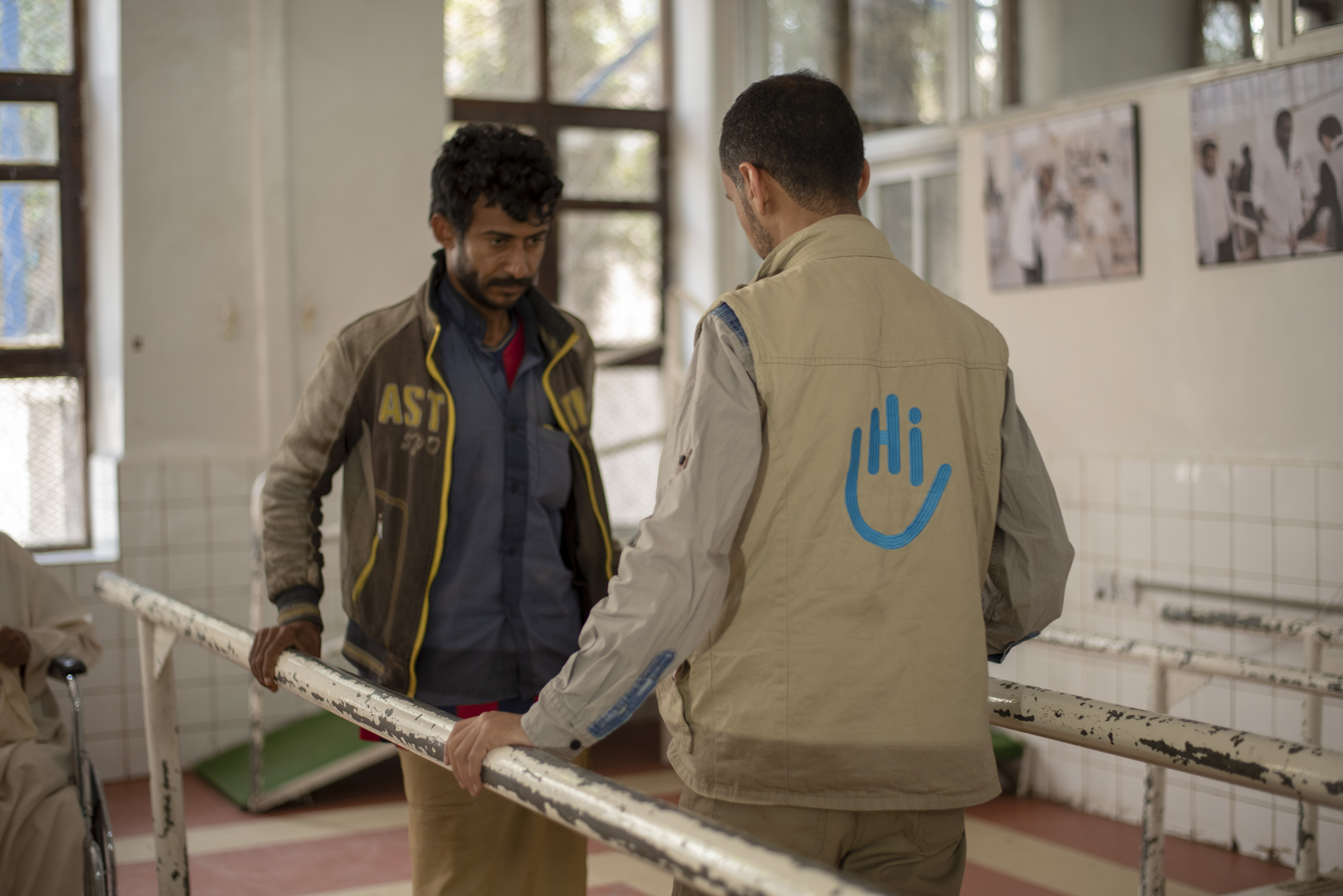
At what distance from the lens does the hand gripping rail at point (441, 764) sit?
945 mm

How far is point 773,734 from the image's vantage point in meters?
Result: 1.26

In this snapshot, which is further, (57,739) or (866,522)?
(57,739)

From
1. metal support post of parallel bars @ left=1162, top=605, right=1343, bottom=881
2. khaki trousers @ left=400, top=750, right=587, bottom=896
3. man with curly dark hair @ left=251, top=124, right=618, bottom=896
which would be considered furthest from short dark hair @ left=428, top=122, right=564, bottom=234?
metal support post of parallel bars @ left=1162, top=605, right=1343, bottom=881

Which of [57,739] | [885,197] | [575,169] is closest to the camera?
[57,739]

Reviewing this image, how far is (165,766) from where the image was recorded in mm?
2154

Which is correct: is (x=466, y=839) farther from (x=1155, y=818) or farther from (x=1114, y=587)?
(x=1114, y=587)

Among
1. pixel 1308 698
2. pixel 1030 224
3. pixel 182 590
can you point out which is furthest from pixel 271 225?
pixel 1308 698

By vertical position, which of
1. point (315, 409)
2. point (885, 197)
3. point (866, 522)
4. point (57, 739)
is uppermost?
point (885, 197)

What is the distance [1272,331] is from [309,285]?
11.2 ft

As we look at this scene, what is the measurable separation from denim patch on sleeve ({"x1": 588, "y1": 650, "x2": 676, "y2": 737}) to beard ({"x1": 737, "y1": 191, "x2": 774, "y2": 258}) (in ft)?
1.54

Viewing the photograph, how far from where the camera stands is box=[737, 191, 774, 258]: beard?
1378 millimetres

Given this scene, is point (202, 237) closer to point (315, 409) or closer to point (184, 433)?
point (184, 433)

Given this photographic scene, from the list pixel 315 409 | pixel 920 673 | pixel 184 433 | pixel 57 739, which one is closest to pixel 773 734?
pixel 920 673

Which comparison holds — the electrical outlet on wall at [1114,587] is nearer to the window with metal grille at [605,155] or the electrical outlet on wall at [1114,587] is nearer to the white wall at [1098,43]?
the white wall at [1098,43]
